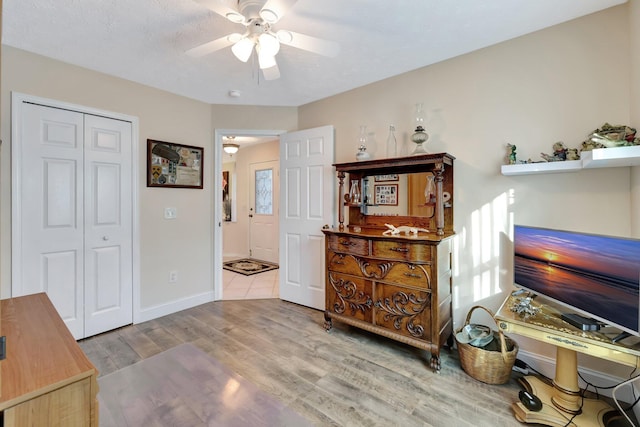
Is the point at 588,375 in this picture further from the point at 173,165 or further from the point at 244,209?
the point at 244,209

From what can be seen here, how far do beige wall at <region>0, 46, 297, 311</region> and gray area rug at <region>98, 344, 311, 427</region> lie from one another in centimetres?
155

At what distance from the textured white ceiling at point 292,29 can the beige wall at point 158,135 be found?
0.15m

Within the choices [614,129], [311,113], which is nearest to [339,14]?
[311,113]

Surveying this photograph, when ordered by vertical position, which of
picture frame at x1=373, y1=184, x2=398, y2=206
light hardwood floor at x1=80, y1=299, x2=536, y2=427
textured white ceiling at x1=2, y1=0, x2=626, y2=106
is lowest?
light hardwood floor at x1=80, y1=299, x2=536, y2=427

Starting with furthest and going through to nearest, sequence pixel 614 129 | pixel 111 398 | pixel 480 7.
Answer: pixel 480 7 → pixel 614 129 → pixel 111 398

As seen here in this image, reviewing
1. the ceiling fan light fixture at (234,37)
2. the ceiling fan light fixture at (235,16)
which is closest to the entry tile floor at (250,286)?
the ceiling fan light fixture at (234,37)

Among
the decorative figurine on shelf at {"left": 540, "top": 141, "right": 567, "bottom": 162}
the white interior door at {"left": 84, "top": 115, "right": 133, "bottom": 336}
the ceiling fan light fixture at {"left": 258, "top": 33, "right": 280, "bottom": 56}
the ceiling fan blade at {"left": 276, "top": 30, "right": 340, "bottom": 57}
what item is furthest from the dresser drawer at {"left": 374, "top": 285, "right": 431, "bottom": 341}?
the white interior door at {"left": 84, "top": 115, "right": 133, "bottom": 336}

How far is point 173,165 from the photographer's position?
3.21 meters

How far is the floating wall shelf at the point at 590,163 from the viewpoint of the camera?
1537mm

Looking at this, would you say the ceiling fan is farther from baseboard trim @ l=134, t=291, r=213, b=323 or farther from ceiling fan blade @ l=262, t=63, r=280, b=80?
baseboard trim @ l=134, t=291, r=213, b=323

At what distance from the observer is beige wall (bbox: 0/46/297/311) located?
2.28 m

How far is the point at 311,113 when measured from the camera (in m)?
3.48

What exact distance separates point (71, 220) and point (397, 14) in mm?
3049

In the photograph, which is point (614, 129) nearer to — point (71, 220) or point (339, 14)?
point (339, 14)
